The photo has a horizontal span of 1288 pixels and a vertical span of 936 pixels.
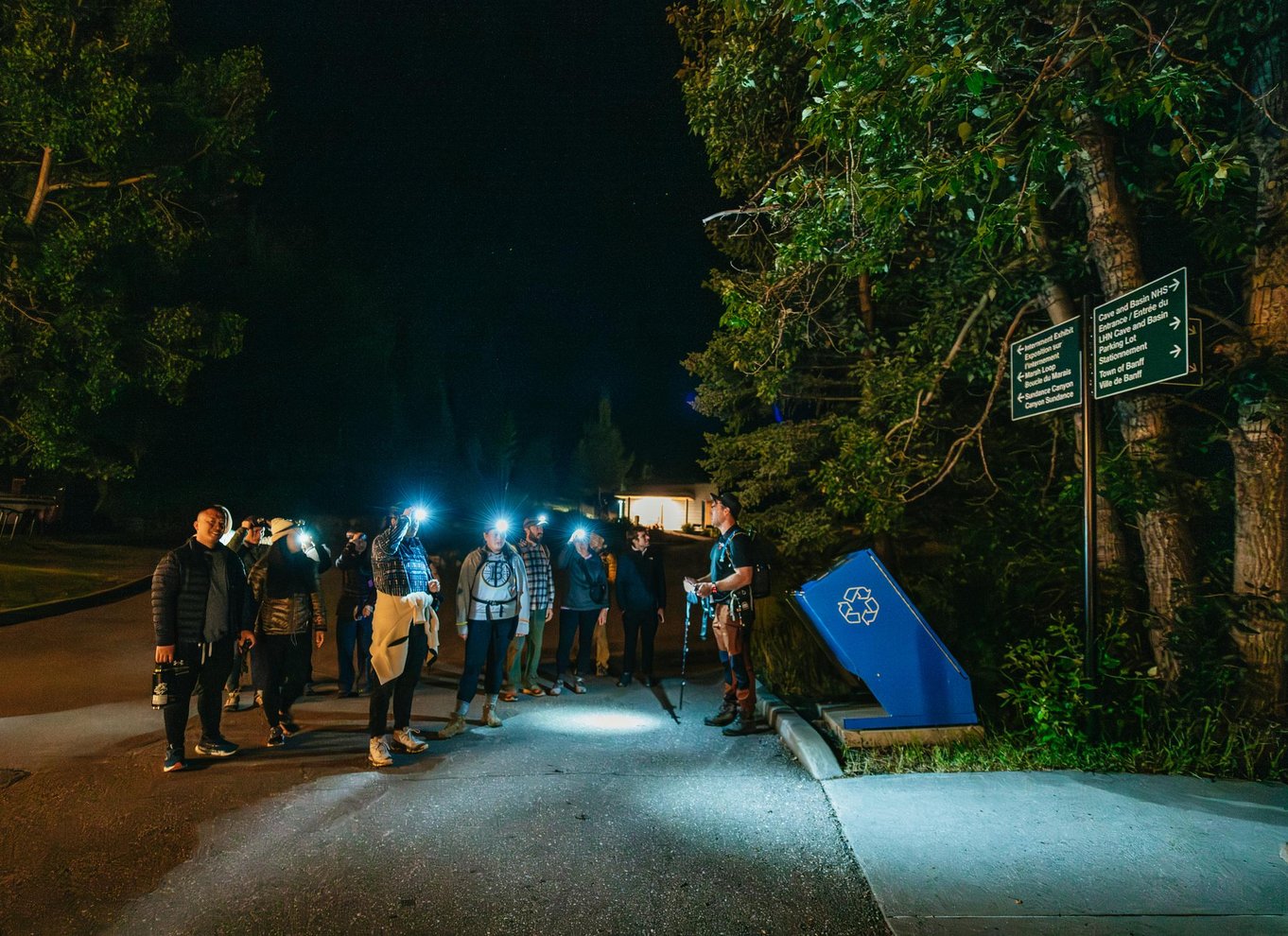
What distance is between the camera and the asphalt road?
12.1 feet

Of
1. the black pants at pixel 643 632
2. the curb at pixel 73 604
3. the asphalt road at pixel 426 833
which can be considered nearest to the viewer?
the asphalt road at pixel 426 833

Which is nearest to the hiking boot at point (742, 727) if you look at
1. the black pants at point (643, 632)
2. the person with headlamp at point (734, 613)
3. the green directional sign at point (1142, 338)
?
the person with headlamp at point (734, 613)

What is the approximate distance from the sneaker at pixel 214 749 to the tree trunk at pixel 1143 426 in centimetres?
705

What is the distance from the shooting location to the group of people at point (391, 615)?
5.89m

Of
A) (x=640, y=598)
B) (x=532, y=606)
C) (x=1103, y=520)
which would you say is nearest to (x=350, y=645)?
(x=532, y=606)

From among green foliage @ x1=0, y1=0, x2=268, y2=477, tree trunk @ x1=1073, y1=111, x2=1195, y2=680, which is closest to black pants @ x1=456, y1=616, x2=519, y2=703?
tree trunk @ x1=1073, y1=111, x2=1195, y2=680

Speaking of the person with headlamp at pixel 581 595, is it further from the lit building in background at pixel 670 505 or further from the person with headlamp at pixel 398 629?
the lit building in background at pixel 670 505

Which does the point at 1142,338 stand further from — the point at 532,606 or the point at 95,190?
the point at 95,190

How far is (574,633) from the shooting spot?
9172 mm

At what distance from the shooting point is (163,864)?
166 inches

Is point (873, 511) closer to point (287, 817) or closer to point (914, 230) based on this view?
point (914, 230)

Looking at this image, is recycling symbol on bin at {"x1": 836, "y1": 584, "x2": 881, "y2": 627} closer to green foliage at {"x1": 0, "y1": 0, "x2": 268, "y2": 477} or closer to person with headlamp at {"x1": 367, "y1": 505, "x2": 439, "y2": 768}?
person with headlamp at {"x1": 367, "y1": 505, "x2": 439, "y2": 768}

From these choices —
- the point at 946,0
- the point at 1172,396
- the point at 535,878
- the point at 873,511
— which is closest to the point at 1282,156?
the point at 1172,396

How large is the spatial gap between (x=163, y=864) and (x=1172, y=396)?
7.53m
